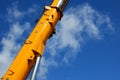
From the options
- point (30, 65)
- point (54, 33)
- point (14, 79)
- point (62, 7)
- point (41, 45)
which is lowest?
point (14, 79)

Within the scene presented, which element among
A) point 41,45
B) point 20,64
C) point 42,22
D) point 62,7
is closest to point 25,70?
point 20,64

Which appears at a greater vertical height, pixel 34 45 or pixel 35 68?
pixel 34 45

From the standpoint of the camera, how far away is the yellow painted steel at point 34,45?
10961mm

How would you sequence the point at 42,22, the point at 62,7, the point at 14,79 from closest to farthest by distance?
the point at 14,79 < the point at 42,22 < the point at 62,7

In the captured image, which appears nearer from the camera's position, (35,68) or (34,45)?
(35,68)

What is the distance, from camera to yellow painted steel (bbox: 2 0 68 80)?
36.0 feet

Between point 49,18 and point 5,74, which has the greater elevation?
point 49,18

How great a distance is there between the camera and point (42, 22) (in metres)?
12.5

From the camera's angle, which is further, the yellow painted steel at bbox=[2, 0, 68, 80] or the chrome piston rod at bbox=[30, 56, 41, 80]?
the chrome piston rod at bbox=[30, 56, 41, 80]

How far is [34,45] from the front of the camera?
11.7 m

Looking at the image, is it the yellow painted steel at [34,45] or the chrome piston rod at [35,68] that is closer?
the yellow painted steel at [34,45]

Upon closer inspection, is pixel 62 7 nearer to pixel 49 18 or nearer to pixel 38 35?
pixel 49 18

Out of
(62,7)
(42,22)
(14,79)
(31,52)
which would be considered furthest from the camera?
(62,7)

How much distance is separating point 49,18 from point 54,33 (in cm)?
68
